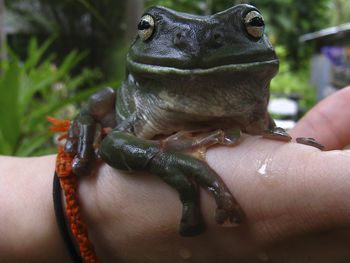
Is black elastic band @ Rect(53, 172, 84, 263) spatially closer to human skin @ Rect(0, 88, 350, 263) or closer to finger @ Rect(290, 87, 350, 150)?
human skin @ Rect(0, 88, 350, 263)

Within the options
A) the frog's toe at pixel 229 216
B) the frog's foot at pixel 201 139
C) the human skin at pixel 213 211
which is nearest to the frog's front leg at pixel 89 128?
the human skin at pixel 213 211

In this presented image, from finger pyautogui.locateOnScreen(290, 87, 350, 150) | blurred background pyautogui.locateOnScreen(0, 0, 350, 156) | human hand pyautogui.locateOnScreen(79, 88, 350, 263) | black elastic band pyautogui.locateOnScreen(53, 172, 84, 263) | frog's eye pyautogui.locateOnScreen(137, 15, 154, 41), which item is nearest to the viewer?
human hand pyautogui.locateOnScreen(79, 88, 350, 263)

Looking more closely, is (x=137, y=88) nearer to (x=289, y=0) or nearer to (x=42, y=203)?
(x=42, y=203)

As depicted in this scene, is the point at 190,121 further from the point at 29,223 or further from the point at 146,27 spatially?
the point at 29,223

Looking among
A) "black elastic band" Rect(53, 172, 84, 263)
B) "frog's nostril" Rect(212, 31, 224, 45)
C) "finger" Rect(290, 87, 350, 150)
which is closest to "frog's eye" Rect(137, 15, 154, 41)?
"frog's nostril" Rect(212, 31, 224, 45)

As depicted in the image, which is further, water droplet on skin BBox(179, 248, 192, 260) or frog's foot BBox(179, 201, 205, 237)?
water droplet on skin BBox(179, 248, 192, 260)

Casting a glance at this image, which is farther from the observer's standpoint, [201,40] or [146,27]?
[146,27]

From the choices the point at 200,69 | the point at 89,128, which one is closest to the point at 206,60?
the point at 200,69
